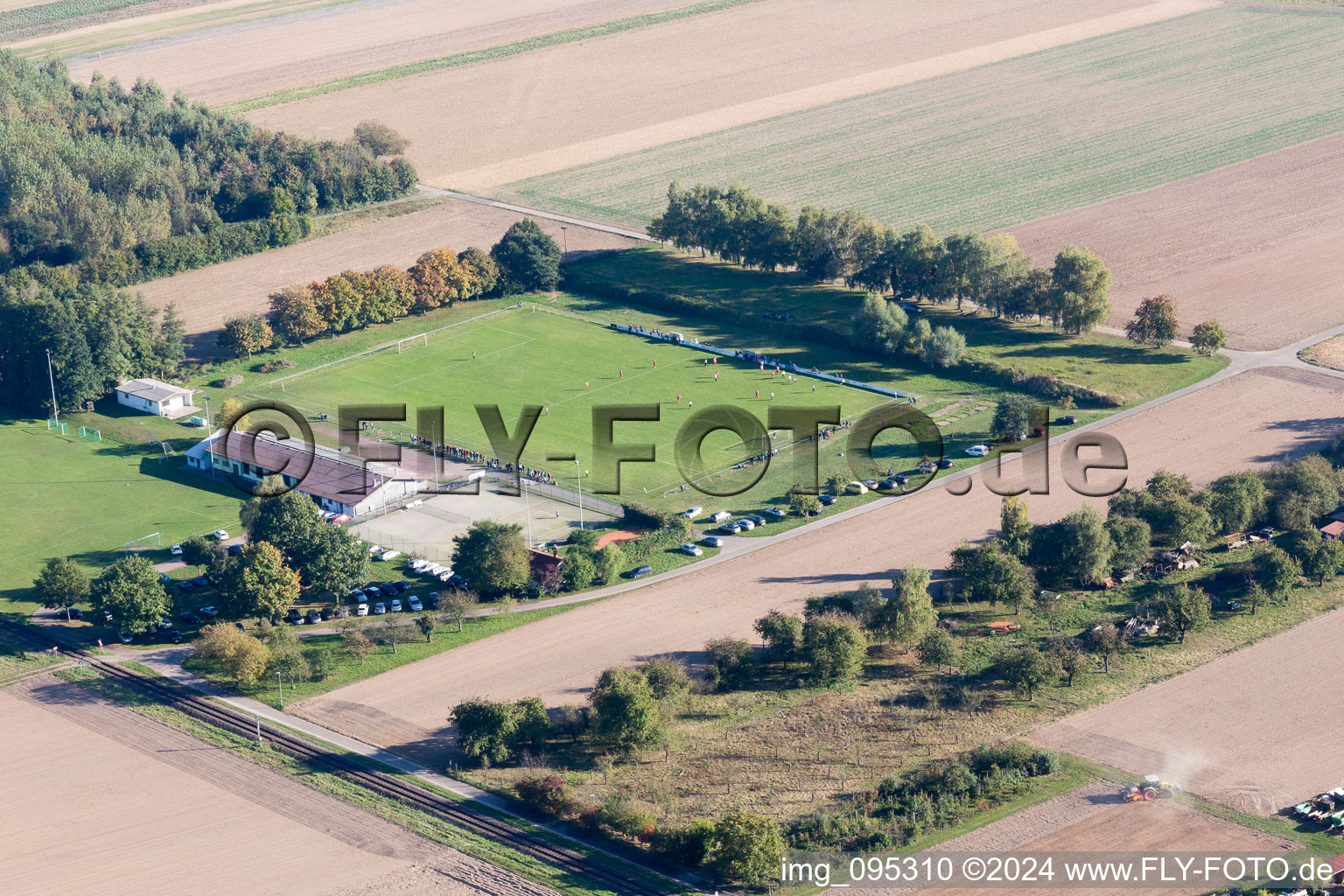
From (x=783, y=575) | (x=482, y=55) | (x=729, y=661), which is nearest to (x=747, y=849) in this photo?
(x=729, y=661)

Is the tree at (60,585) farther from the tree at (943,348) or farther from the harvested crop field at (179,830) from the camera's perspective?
the tree at (943,348)

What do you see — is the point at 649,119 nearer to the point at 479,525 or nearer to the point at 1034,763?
the point at 479,525

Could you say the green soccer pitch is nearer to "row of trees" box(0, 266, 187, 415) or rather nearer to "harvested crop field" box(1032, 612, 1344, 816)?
"row of trees" box(0, 266, 187, 415)

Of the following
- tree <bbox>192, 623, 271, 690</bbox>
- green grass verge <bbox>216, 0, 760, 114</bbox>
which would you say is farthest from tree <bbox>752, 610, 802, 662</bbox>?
green grass verge <bbox>216, 0, 760, 114</bbox>

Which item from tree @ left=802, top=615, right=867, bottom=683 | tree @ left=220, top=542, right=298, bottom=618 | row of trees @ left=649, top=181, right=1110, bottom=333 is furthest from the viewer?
row of trees @ left=649, top=181, right=1110, bottom=333

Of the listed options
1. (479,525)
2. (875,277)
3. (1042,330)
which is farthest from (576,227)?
(479,525)
